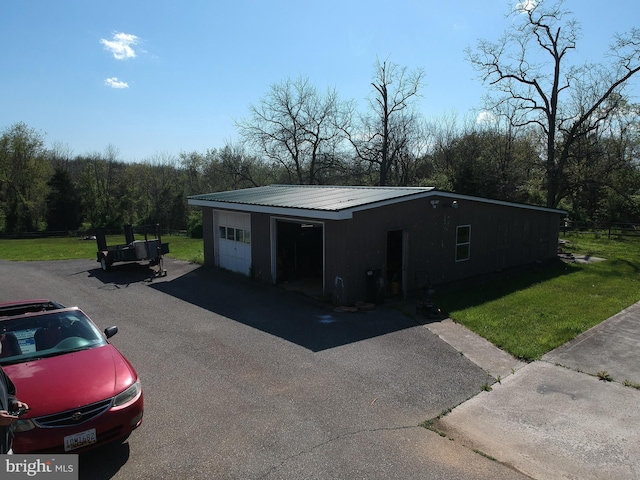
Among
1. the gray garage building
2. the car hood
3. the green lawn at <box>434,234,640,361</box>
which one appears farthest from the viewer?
the gray garage building

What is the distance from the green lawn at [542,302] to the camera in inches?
358

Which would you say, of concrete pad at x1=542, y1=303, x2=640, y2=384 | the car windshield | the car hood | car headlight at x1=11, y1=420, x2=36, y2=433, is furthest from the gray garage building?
car headlight at x1=11, y1=420, x2=36, y2=433

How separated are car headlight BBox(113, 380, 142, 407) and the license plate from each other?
1.15 feet

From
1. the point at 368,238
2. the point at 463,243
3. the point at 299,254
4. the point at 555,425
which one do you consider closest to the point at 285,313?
→ the point at 368,238

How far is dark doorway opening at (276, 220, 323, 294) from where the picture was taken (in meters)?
14.2

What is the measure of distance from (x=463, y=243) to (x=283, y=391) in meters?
10.0

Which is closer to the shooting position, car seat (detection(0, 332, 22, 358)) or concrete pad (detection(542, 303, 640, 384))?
car seat (detection(0, 332, 22, 358))

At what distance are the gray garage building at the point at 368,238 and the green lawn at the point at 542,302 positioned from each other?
1177mm

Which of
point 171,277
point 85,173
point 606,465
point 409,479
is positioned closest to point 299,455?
point 409,479

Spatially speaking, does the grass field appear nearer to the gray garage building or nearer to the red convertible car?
the gray garage building

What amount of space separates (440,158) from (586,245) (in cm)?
1777

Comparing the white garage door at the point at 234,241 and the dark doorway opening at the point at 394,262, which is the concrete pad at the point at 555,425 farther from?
the white garage door at the point at 234,241

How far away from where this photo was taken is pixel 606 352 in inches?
323

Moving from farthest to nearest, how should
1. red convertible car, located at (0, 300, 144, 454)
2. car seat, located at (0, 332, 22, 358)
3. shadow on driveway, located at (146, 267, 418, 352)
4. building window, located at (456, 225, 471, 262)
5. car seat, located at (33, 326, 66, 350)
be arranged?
1. building window, located at (456, 225, 471, 262)
2. shadow on driveway, located at (146, 267, 418, 352)
3. car seat, located at (33, 326, 66, 350)
4. car seat, located at (0, 332, 22, 358)
5. red convertible car, located at (0, 300, 144, 454)
